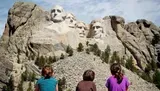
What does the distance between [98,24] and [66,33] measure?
11.5 ft

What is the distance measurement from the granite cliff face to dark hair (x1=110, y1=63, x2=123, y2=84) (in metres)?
18.3

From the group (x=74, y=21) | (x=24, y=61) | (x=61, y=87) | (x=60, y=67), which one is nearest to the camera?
(x=61, y=87)

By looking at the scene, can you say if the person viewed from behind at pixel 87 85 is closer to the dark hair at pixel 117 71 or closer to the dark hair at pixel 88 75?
the dark hair at pixel 88 75

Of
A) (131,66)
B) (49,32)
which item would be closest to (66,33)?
(49,32)

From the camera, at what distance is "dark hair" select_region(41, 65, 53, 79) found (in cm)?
759

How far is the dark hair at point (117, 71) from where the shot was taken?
7539 mm

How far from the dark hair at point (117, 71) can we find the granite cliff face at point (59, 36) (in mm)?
18309

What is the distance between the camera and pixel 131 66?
30484 mm

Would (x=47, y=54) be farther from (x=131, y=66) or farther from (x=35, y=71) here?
(x=131, y=66)

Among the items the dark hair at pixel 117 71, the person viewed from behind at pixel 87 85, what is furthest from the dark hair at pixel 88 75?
the dark hair at pixel 117 71

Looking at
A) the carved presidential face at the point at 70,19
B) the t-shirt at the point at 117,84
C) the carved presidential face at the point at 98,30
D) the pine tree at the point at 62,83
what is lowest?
the pine tree at the point at 62,83

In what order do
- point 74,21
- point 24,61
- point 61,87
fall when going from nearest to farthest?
1. point 61,87
2. point 24,61
3. point 74,21

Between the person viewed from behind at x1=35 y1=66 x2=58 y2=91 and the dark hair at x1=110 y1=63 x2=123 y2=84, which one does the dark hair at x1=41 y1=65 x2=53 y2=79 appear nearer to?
the person viewed from behind at x1=35 y1=66 x2=58 y2=91

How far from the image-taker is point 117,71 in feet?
25.2
